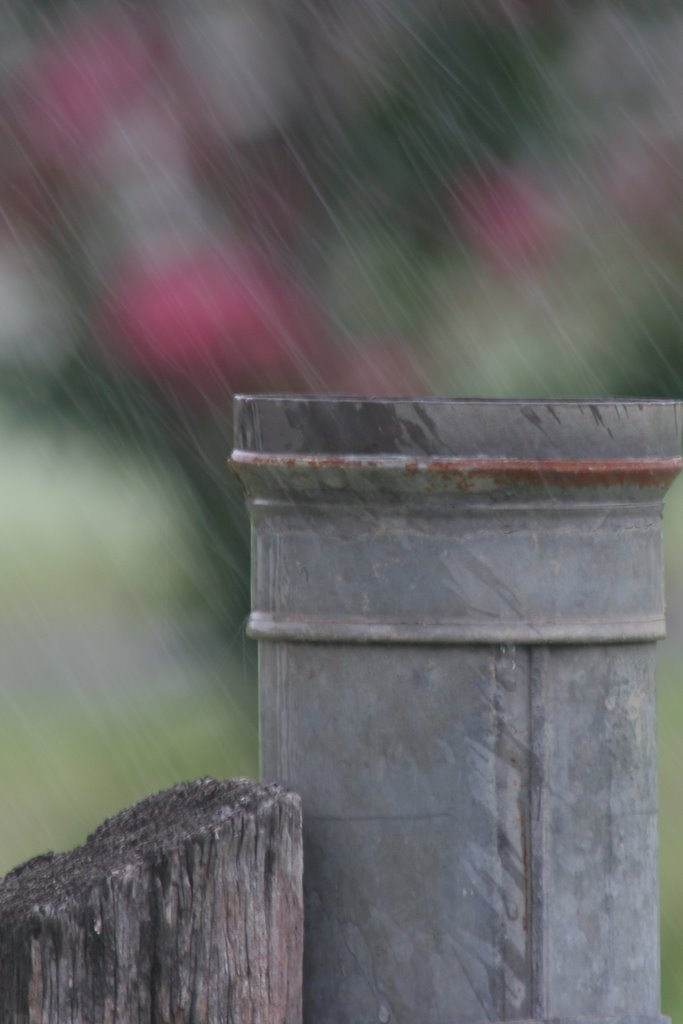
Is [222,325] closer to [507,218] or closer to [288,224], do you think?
[288,224]

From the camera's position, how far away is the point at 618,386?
279 centimetres

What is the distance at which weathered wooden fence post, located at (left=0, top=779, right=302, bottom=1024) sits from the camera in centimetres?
197

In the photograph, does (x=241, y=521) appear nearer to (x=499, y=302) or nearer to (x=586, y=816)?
(x=499, y=302)

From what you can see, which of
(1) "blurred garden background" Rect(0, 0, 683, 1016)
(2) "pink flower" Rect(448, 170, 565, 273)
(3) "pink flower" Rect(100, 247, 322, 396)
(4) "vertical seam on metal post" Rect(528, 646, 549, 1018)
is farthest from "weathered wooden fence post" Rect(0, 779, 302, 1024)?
(2) "pink flower" Rect(448, 170, 565, 273)

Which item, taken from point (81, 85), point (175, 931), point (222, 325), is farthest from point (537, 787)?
point (81, 85)

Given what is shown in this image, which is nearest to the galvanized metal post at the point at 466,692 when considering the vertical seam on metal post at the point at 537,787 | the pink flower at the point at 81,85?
the vertical seam on metal post at the point at 537,787

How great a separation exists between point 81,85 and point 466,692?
1.06 metres

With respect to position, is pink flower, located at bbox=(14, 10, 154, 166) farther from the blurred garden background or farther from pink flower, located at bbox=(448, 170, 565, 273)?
pink flower, located at bbox=(448, 170, 565, 273)

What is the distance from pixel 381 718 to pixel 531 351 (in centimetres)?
97

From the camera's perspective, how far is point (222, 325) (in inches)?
105

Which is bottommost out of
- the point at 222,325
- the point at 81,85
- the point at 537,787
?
the point at 537,787

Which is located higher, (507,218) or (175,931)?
(507,218)

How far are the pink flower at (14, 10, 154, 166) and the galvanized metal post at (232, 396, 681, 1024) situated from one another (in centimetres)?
73

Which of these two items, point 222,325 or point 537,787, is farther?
point 222,325
